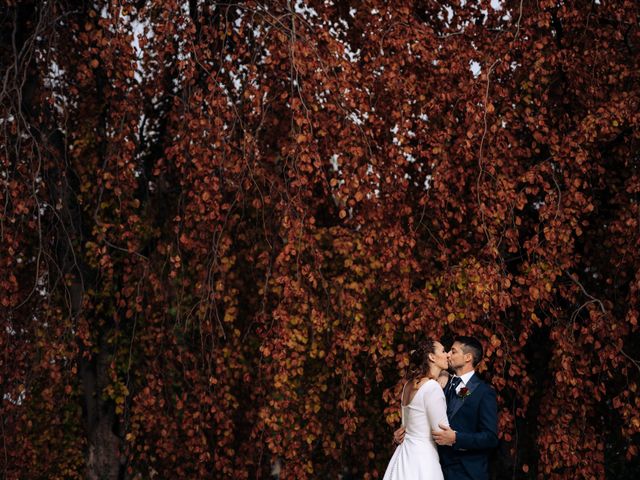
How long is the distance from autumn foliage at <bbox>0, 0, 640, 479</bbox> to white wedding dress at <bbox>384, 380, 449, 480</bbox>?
1.36 m

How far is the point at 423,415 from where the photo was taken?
4.92 m

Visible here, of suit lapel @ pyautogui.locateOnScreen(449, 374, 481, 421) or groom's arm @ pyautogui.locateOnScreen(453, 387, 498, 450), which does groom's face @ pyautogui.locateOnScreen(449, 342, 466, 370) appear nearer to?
suit lapel @ pyautogui.locateOnScreen(449, 374, 481, 421)

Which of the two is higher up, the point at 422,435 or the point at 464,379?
the point at 464,379

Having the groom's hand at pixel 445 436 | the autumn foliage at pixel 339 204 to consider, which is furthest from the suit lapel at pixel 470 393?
the autumn foliage at pixel 339 204

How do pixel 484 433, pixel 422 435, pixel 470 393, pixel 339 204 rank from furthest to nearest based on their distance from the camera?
pixel 339 204 < pixel 422 435 < pixel 470 393 < pixel 484 433

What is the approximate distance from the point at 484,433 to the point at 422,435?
0.36 m

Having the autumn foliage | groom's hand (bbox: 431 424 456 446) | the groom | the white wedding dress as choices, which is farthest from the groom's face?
the autumn foliage

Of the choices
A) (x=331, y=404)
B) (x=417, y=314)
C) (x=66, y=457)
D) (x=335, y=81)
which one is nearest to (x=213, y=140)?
(x=335, y=81)

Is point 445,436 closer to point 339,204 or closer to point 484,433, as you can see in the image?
point 484,433

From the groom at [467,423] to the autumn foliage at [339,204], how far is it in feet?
4.05

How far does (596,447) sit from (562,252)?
1.49 m

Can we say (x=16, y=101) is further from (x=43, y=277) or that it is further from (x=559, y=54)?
(x=559, y=54)

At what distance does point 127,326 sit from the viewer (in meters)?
8.94

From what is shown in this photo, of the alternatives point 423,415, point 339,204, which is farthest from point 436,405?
point 339,204
